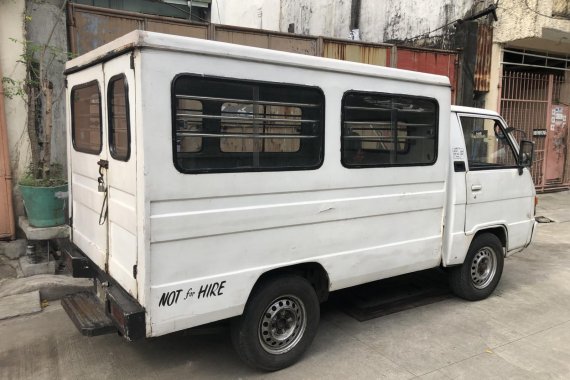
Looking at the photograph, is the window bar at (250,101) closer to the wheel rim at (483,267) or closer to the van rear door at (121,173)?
the van rear door at (121,173)

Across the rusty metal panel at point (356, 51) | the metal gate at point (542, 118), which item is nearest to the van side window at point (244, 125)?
the rusty metal panel at point (356, 51)

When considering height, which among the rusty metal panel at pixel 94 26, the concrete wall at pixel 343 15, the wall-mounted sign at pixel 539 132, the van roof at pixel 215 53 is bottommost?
the wall-mounted sign at pixel 539 132

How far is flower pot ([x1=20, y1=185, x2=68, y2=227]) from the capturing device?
5078mm

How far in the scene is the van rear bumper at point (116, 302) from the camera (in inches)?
111

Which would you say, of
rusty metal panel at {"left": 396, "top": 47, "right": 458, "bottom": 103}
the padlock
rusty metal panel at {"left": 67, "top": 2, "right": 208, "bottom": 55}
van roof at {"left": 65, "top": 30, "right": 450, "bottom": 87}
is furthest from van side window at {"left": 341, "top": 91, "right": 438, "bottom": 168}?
rusty metal panel at {"left": 396, "top": 47, "right": 458, "bottom": 103}

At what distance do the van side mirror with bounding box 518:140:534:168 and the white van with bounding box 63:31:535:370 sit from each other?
73cm

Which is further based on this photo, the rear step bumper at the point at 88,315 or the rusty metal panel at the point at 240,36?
the rusty metal panel at the point at 240,36

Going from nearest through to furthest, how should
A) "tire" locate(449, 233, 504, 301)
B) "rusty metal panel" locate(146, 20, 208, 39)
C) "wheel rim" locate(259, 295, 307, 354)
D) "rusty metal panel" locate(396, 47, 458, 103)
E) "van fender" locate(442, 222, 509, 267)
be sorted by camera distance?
"wheel rim" locate(259, 295, 307, 354), "van fender" locate(442, 222, 509, 267), "tire" locate(449, 233, 504, 301), "rusty metal panel" locate(146, 20, 208, 39), "rusty metal panel" locate(396, 47, 458, 103)

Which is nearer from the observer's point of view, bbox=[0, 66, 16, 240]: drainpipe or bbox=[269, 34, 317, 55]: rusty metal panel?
bbox=[0, 66, 16, 240]: drainpipe

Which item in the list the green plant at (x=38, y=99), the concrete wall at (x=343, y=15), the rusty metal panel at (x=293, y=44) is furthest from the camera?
the concrete wall at (x=343, y=15)

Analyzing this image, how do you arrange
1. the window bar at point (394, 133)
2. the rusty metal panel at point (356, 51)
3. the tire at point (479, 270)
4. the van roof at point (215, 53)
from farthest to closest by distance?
1. the rusty metal panel at point (356, 51)
2. the tire at point (479, 270)
3. the window bar at point (394, 133)
4. the van roof at point (215, 53)

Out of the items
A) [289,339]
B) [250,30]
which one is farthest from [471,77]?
[289,339]

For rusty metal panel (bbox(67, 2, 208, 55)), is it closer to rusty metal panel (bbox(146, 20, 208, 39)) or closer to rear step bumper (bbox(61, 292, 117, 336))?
rusty metal panel (bbox(146, 20, 208, 39))

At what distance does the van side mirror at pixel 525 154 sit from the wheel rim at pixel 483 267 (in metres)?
0.98
